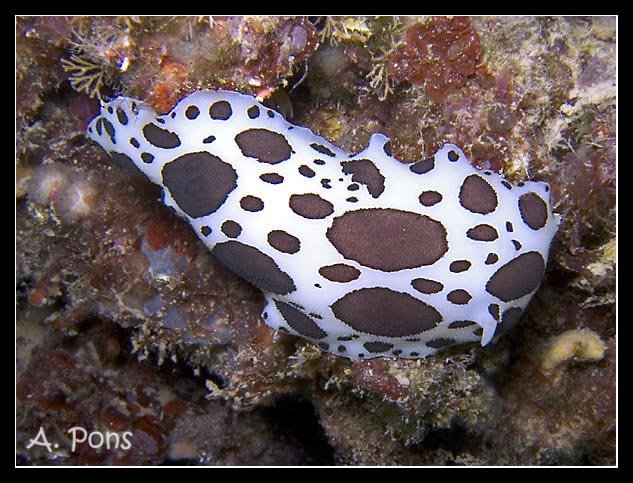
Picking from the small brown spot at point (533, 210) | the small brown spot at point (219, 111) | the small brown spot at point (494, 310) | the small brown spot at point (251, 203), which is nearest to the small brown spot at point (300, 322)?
the small brown spot at point (251, 203)

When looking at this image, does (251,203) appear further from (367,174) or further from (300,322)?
(300,322)

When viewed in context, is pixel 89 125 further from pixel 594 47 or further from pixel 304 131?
pixel 594 47

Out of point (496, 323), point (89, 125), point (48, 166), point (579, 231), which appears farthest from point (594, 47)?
point (48, 166)

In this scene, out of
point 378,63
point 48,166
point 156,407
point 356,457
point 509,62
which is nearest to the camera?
point 509,62

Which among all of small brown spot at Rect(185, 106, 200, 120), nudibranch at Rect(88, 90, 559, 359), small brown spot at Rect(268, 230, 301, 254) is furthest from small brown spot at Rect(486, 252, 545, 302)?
small brown spot at Rect(185, 106, 200, 120)

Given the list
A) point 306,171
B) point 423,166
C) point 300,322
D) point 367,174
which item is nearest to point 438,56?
point 423,166
